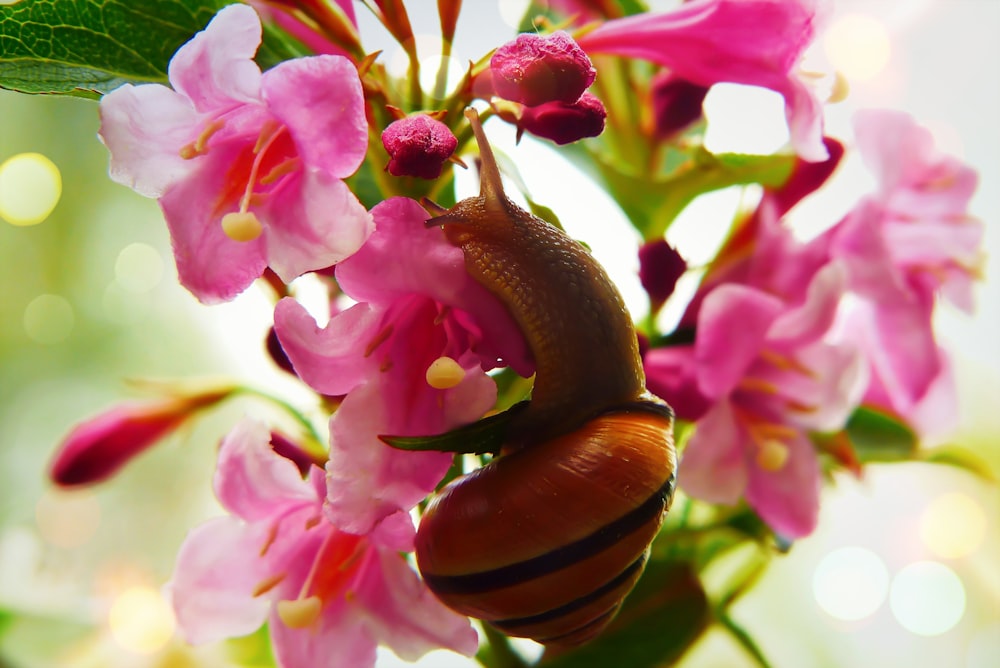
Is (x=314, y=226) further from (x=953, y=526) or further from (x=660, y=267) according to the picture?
(x=953, y=526)

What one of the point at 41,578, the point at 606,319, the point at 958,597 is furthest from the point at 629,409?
the point at 41,578

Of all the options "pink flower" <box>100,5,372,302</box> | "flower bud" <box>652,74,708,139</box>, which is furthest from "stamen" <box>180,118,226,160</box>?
"flower bud" <box>652,74,708,139</box>

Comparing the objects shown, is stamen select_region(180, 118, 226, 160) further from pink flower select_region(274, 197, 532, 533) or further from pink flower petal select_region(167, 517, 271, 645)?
pink flower petal select_region(167, 517, 271, 645)

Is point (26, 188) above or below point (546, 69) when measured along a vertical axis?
below

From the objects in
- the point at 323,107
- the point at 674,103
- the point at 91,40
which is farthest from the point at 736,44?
the point at 91,40

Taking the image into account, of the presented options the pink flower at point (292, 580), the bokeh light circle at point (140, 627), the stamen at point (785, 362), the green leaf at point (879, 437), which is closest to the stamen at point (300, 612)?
the pink flower at point (292, 580)

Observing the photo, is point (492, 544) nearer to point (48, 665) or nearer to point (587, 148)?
point (587, 148)
